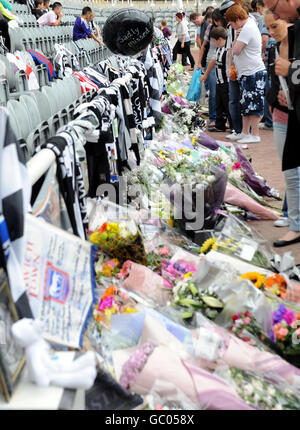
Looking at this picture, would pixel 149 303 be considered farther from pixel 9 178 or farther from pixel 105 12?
pixel 105 12

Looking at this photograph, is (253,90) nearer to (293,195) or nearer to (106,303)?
(293,195)

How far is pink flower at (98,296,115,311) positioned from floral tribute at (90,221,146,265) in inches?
14.7

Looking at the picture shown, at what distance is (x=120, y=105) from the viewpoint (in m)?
3.50

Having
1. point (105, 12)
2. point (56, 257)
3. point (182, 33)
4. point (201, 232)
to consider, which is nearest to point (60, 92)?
point (201, 232)

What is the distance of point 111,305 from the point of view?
80.1 inches

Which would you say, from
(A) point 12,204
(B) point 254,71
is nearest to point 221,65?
(B) point 254,71

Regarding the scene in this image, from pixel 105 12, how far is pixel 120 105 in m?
20.7

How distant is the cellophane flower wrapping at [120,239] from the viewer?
2389 millimetres

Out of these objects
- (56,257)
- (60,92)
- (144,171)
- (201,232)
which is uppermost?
(60,92)

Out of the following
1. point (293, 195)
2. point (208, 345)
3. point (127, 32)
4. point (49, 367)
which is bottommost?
point (293, 195)

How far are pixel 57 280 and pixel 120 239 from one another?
0.87 meters

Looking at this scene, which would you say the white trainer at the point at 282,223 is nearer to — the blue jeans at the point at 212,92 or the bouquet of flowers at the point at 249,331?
the bouquet of flowers at the point at 249,331

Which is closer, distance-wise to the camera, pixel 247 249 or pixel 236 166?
pixel 247 249

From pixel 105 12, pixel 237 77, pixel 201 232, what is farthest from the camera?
pixel 105 12
